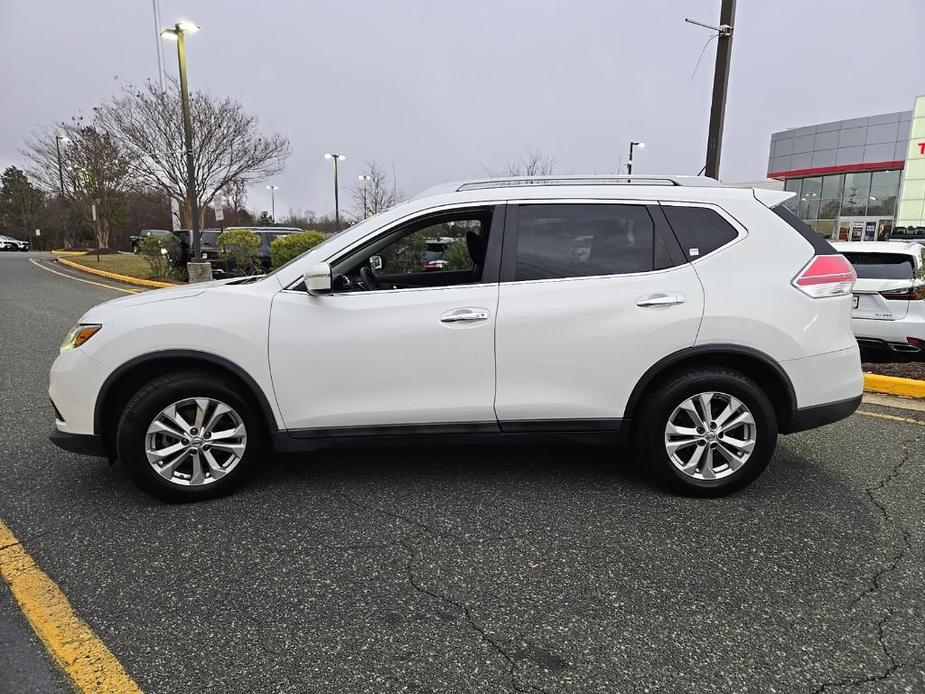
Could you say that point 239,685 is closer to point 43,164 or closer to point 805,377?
point 805,377

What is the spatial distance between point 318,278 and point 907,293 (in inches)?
235

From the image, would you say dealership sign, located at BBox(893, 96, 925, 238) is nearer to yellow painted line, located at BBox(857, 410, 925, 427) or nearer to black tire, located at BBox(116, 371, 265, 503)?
yellow painted line, located at BBox(857, 410, 925, 427)

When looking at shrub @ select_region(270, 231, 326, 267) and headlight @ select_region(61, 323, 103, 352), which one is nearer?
headlight @ select_region(61, 323, 103, 352)

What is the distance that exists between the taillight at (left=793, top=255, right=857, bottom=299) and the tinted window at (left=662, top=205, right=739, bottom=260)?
1.44 ft

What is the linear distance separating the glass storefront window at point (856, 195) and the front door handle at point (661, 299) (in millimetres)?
40443

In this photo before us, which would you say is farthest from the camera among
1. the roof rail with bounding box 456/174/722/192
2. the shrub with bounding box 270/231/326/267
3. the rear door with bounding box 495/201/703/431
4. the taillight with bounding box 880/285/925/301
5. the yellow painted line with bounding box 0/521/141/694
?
the shrub with bounding box 270/231/326/267

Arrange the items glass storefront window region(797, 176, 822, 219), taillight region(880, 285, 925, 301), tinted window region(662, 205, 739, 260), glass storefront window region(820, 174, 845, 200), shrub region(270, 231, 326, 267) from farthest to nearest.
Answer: glass storefront window region(797, 176, 822, 219), glass storefront window region(820, 174, 845, 200), shrub region(270, 231, 326, 267), taillight region(880, 285, 925, 301), tinted window region(662, 205, 739, 260)

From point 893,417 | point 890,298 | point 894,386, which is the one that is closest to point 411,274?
point 893,417

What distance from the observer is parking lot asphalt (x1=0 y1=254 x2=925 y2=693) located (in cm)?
220

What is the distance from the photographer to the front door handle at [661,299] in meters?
3.36

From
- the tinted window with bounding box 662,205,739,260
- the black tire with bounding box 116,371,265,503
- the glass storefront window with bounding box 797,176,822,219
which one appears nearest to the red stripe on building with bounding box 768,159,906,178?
the glass storefront window with bounding box 797,176,822,219

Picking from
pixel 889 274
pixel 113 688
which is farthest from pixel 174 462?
pixel 889 274

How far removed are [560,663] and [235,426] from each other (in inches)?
83.9

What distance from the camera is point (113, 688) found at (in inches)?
81.8
